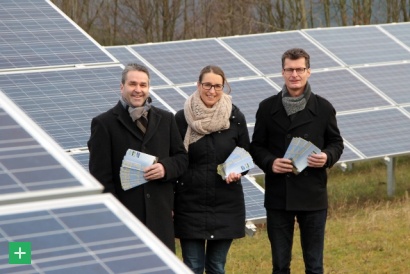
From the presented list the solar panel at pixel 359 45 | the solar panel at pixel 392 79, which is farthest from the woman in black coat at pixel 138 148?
the solar panel at pixel 359 45

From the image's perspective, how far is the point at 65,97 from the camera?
10.6m

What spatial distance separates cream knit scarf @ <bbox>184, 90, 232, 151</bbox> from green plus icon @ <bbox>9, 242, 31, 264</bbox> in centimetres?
339

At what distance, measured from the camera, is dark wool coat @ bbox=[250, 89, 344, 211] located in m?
7.43

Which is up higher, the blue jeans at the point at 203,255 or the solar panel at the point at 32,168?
the solar panel at the point at 32,168

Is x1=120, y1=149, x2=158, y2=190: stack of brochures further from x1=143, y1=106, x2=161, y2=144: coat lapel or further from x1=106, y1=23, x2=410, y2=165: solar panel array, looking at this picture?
x1=106, y1=23, x2=410, y2=165: solar panel array

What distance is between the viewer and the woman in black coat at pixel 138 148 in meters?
6.55

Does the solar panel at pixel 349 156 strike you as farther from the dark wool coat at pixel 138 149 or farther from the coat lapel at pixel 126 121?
the coat lapel at pixel 126 121

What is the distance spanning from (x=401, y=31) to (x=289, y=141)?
9.95 metres

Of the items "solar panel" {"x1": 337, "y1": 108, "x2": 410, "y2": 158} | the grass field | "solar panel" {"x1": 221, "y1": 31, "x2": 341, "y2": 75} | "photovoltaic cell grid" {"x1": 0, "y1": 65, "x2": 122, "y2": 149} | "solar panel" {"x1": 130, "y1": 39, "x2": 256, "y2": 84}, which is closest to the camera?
the grass field

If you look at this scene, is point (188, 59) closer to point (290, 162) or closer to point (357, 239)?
point (357, 239)

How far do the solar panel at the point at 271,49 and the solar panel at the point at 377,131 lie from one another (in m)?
1.38

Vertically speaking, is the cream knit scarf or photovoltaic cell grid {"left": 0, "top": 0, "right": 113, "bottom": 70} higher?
photovoltaic cell grid {"left": 0, "top": 0, "right": 113, "bottom": 70}

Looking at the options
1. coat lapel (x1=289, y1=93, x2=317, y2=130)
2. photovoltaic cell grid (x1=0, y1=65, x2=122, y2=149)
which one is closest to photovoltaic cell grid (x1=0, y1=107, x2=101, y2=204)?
coat lapel (x1=289, y1=93, x2=317, y2=130)

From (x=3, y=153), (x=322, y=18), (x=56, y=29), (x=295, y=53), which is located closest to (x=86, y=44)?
(x=56, y=29)
